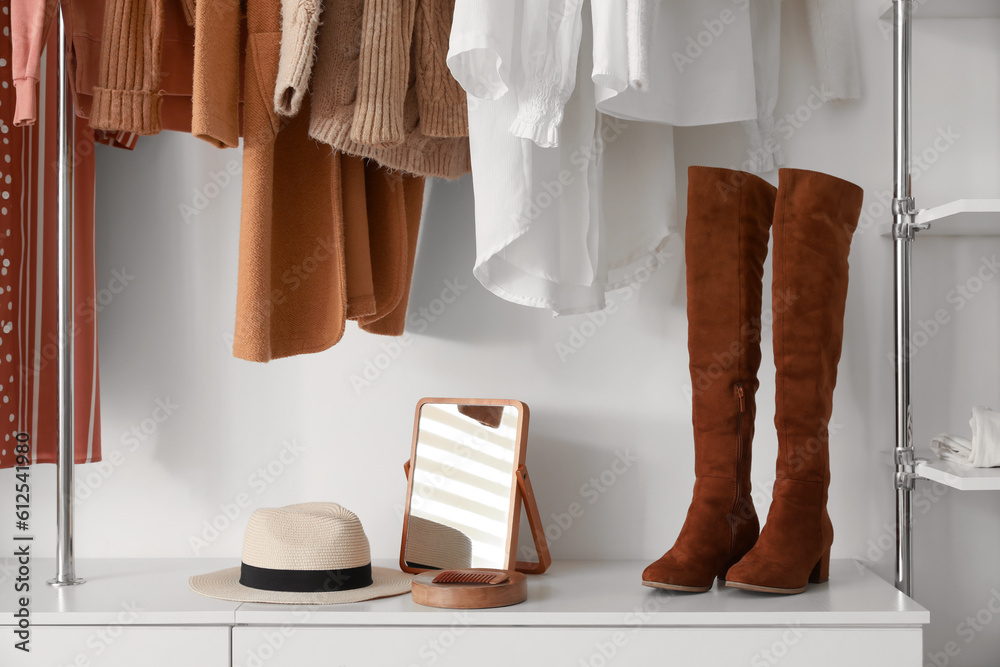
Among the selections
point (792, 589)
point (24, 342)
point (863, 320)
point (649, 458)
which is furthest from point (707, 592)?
point (24, 342)

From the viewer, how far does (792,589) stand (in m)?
1.08

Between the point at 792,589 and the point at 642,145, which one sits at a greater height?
the point at 642,145

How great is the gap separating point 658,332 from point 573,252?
33 centimetres

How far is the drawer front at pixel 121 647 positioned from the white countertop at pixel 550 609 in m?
0.01

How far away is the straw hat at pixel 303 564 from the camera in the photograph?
44.3 inches

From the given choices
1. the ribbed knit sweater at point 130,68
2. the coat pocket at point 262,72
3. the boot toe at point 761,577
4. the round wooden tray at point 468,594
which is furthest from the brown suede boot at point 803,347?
the ribbed knit sweater at point 130,68

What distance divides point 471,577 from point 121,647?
0.46 meters

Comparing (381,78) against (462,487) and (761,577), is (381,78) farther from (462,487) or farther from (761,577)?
(761,577)

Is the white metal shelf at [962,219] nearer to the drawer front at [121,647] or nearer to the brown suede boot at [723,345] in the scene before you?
the brown suede boot at [723,345]

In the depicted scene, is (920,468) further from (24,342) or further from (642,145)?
(24,342)

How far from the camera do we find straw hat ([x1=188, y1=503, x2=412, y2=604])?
1.12 m

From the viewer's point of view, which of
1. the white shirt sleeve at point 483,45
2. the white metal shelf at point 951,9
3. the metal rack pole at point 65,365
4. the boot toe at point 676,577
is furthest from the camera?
the white metal shelf at point 951,9

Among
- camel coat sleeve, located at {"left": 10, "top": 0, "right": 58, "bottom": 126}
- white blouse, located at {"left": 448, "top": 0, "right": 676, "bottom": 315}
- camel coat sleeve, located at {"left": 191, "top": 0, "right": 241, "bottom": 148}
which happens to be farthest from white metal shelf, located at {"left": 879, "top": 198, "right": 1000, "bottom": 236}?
camel coat sleeve, located at {"left": 10, "top": 0, "right": 58, "bottom": 126}

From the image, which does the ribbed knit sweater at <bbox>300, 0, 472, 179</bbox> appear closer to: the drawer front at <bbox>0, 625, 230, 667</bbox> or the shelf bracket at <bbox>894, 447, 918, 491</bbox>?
the drawer front at <bbox>0, 625, 230, 667</bbox>
